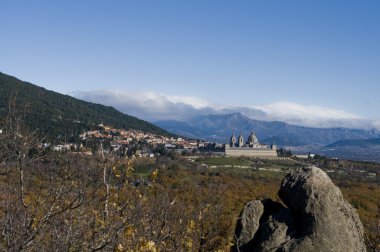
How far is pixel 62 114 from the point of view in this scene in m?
137

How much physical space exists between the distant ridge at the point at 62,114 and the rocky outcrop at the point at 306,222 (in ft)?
225

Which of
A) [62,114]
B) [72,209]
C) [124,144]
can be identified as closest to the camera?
[72,209]

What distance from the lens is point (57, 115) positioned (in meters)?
126

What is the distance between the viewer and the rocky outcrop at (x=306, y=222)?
11.6 m

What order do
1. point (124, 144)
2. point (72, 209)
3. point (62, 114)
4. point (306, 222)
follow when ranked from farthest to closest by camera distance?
point (62, 114)
point (124, 144)
point (306, 222)
point (72, 209)

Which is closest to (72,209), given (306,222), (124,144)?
(306,222)

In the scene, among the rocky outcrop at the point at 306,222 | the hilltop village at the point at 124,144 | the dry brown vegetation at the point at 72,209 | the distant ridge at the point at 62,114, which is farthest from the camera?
the distant ridge at the point at 62,114

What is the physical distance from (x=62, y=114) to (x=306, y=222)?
13010 centimetres

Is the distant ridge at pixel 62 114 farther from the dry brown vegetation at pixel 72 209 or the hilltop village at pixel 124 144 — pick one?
the dry brown vegetation at pixel 72 209

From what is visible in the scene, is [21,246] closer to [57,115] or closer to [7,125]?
[7,125]

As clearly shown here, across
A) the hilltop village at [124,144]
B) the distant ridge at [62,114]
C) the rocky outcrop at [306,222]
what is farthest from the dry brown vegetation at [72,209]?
the distant ridge at [62,114]

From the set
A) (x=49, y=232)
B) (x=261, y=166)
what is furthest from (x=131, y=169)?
(x=261, y=166)

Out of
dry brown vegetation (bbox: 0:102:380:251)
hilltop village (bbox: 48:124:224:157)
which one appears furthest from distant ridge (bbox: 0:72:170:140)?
dry brown vegetation (bbox: 0:102:380:251)

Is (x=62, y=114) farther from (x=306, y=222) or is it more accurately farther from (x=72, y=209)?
(x=72, y=209)
